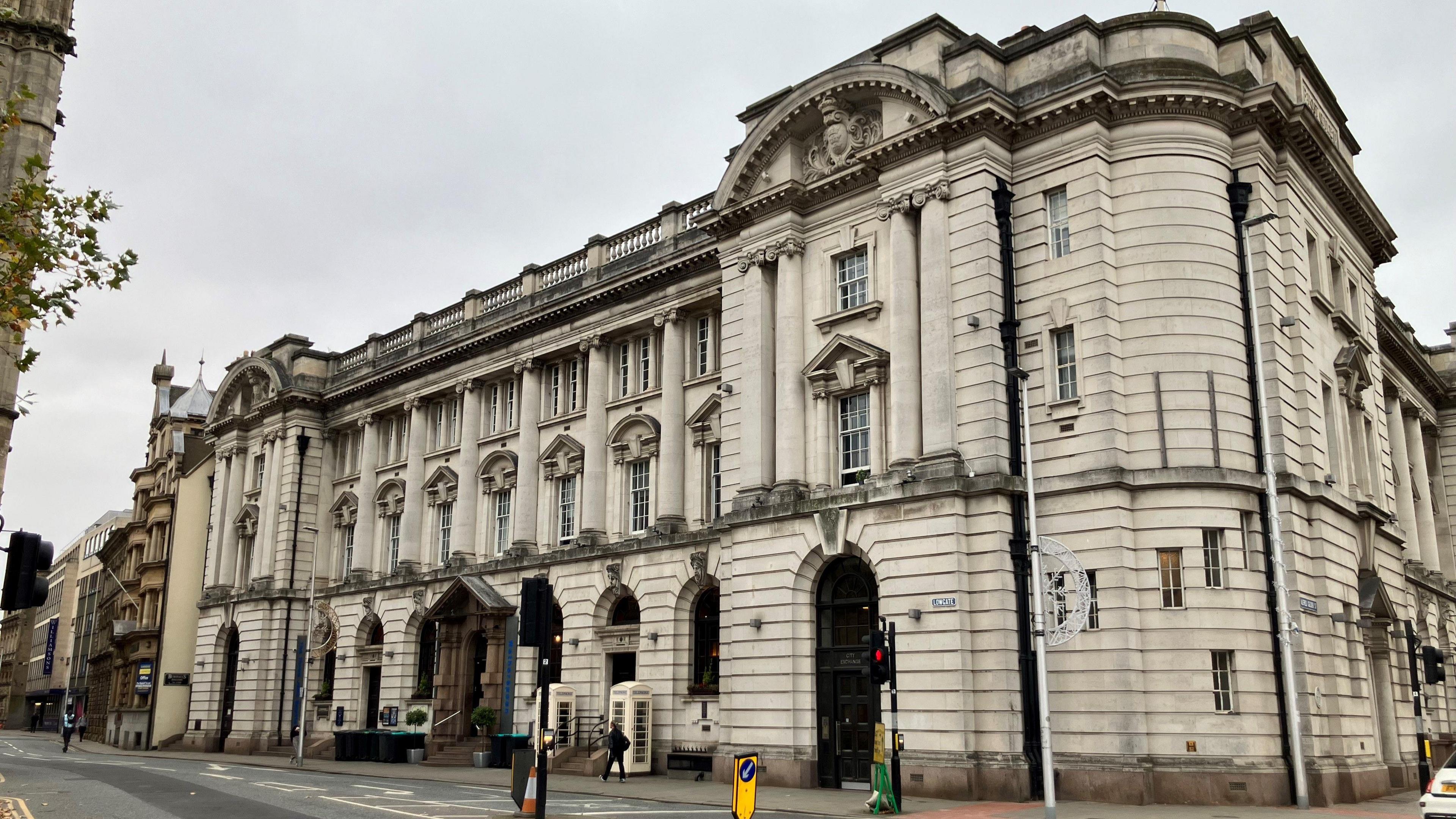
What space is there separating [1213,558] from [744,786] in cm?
1335

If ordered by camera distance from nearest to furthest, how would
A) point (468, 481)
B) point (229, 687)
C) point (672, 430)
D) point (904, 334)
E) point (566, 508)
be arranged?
1. point (904, 334)
2. point (672, 430)
3. point (566, 508)
4. point (468, 481)
5. point (229, 687)

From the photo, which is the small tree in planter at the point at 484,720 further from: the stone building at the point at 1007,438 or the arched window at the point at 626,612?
the arched window at the point at 626,612

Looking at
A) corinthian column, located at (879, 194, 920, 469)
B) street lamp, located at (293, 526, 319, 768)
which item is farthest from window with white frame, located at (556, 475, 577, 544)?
corinthian column, located at (879, 194, 920, 469)

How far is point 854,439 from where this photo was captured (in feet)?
101

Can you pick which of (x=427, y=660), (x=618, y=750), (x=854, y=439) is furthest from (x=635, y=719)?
(x=427, y=660)

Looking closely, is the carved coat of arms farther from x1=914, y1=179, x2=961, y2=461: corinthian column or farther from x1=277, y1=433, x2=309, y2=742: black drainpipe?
x1=277, y1=433, x2=309, y2=742: black drainpipe

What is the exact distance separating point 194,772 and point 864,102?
2657 centimetres

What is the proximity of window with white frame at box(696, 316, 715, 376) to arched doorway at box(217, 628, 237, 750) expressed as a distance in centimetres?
2937

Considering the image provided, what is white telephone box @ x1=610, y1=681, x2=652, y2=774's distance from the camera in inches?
1351

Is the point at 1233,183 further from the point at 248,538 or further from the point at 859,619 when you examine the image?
the point at 248,538

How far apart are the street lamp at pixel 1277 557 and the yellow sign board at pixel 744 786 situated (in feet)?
41.4

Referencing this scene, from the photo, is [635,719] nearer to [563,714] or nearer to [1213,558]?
[563,714]

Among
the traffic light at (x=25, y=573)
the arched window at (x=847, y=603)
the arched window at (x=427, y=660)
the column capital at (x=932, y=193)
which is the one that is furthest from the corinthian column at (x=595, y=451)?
the traffic light at (x=25, y=573)

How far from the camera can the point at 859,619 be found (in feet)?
97.1
